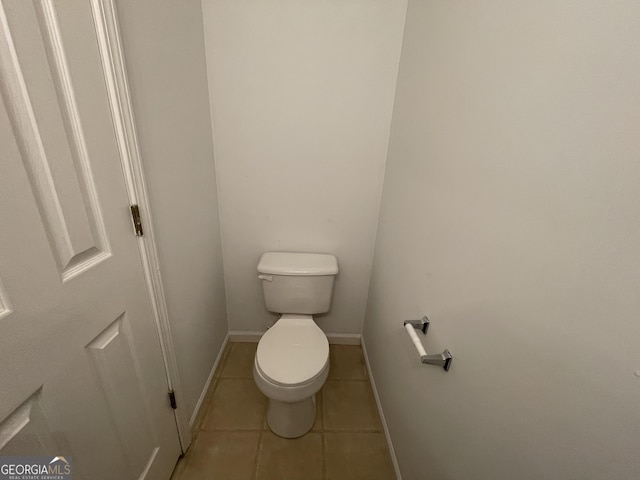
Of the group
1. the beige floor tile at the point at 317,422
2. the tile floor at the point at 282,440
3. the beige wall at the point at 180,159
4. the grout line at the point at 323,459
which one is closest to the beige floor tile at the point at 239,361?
the tile floor at the point at 282,440

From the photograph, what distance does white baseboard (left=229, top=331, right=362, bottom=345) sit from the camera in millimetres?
1774

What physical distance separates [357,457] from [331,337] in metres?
0.71

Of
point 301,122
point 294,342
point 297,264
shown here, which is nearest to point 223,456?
point 294,342

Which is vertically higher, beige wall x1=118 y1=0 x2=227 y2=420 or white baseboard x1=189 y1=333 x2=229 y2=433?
beige wall x1=118 y1=0 x2=227 y2=420

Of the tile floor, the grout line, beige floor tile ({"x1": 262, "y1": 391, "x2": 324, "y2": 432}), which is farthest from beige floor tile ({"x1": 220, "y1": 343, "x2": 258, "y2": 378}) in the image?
the grout line

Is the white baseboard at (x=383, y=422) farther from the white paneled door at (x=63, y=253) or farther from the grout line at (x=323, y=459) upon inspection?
the white paneled door at (x=63, y=253)

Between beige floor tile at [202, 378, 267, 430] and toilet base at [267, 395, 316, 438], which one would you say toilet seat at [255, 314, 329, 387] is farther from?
beige floor tile at [202, 378, 267, 430]

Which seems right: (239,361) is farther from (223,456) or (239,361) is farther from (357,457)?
(357,457)

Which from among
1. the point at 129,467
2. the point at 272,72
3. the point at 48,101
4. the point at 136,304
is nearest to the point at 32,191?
the point at 48,101

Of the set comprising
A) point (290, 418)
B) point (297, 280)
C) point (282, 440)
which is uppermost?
point (297, 280)

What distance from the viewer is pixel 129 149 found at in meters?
0.69

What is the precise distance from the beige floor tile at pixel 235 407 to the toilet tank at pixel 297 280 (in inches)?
19.6

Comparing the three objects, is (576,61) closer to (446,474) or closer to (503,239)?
(503,239)

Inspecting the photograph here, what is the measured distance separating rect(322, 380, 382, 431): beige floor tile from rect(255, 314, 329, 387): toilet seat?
1.40ft
